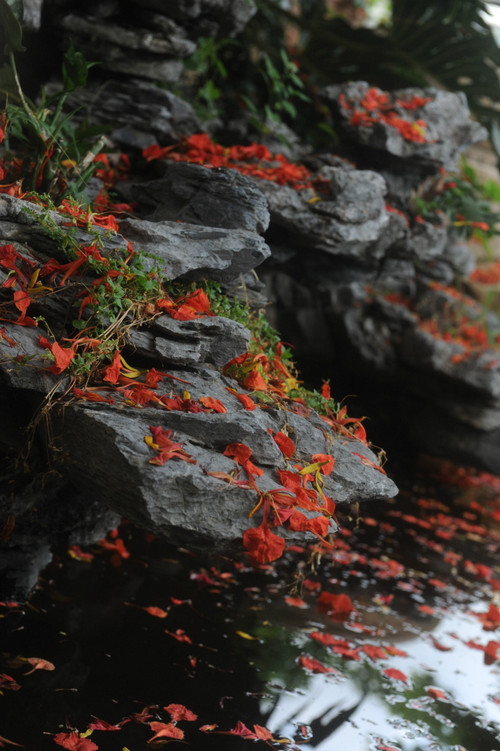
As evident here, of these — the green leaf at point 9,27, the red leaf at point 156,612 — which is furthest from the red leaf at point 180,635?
the green leaf at point 9,27

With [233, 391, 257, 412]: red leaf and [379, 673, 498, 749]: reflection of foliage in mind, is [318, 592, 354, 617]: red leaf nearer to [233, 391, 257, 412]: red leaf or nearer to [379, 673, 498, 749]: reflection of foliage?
[379, 673, 498, 749]: reflection of foliage

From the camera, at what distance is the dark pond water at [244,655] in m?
2.13

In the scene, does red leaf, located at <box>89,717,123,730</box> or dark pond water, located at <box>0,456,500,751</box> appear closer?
red leaf, located at <box>89,717,123,730</box>

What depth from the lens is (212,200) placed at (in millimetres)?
2885

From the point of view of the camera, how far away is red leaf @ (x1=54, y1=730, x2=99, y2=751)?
6.19 feet

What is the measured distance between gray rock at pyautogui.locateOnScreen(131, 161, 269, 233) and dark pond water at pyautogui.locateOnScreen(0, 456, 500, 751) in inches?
50.9

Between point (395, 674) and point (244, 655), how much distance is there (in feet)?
2.16

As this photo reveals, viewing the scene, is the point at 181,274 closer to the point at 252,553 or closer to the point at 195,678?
the point at 252,553

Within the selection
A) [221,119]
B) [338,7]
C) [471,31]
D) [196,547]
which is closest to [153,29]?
[221,119]

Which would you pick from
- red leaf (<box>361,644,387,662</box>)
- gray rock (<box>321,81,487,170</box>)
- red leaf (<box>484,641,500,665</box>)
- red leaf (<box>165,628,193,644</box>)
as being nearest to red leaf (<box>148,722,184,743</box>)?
red leaf (<box>165,628,193,644</box>)

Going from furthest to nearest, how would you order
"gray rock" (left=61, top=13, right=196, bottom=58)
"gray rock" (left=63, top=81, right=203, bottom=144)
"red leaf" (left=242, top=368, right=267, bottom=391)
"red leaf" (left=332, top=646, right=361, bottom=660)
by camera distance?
"gray rock" (left=63, top=81, right=203, bottom=144)
"gray rock" (left=61, top=13, right=196, bottom=58)
"red leaf" (left=332, top=646, right=361, bottom=660)
"red leaf" (left=242, top=368, right=267, bottom=391)

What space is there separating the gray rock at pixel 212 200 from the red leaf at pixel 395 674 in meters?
1.92

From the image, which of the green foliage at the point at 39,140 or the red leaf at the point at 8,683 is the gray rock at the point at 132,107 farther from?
the red leaf at the point at 8,683

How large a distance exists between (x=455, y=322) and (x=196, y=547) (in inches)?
190
